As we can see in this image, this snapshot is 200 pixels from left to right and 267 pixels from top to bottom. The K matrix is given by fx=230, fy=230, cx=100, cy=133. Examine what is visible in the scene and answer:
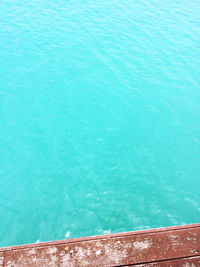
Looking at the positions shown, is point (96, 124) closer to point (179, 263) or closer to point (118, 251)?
point (118, 251)

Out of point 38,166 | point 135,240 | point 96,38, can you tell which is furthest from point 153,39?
point 135,240

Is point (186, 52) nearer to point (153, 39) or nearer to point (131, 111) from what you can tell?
point (153, 39)

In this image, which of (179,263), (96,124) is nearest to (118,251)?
(179,263)

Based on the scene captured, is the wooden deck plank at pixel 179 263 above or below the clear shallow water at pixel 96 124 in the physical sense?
above

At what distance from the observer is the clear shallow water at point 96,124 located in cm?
698

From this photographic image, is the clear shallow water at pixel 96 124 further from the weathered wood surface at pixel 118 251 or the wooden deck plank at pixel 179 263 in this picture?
the wooden deck plank at pixel 179 263

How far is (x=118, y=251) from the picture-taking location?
361 centimetres

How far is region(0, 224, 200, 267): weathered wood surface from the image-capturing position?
3473mm

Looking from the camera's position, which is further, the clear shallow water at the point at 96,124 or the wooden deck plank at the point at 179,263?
the clear shallow water at the point at 96,124

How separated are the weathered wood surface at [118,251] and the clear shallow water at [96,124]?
3.00 metres

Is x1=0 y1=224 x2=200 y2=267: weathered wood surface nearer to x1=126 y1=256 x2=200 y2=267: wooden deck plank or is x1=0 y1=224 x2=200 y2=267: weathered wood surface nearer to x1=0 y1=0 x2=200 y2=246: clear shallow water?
x1=126 y1=256 x2=200 y2=267: wooden deck plank

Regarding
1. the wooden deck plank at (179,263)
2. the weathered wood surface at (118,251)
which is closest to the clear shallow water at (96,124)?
the weathered wood surface at (118,251)

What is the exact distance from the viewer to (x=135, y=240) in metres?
3.74

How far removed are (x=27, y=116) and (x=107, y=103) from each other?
351cm
